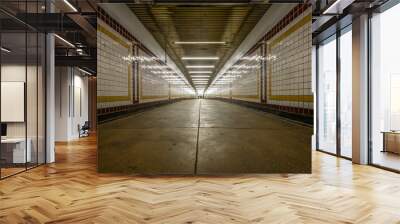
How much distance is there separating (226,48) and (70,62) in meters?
6.38

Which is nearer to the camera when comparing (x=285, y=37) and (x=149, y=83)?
(x=285, y=37)

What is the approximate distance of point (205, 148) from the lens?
Result: 18.4ft

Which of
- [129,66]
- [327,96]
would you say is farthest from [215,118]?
[327,96]

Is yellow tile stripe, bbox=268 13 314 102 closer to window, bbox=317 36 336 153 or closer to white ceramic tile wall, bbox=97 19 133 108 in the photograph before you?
white ceramic tile wall, bbox=97 19 133 108

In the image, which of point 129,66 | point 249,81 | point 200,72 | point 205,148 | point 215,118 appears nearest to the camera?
point 205,148

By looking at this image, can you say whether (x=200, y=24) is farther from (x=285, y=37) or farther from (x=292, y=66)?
(x=292, y=66)

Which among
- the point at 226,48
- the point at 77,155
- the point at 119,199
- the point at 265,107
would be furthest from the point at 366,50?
the point at 77,155

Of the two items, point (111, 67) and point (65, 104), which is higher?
point (111, 67)

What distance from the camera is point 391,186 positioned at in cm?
486

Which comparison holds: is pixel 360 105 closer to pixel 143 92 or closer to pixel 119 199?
pixel 143 92

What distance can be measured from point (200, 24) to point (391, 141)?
4.74m

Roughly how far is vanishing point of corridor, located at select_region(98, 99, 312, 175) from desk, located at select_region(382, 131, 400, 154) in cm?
257

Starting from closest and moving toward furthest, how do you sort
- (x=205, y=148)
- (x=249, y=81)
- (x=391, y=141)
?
(x=205, y=148) → (x=249, y=81) → (x=391, y=141)

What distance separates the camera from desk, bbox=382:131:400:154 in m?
6.72
